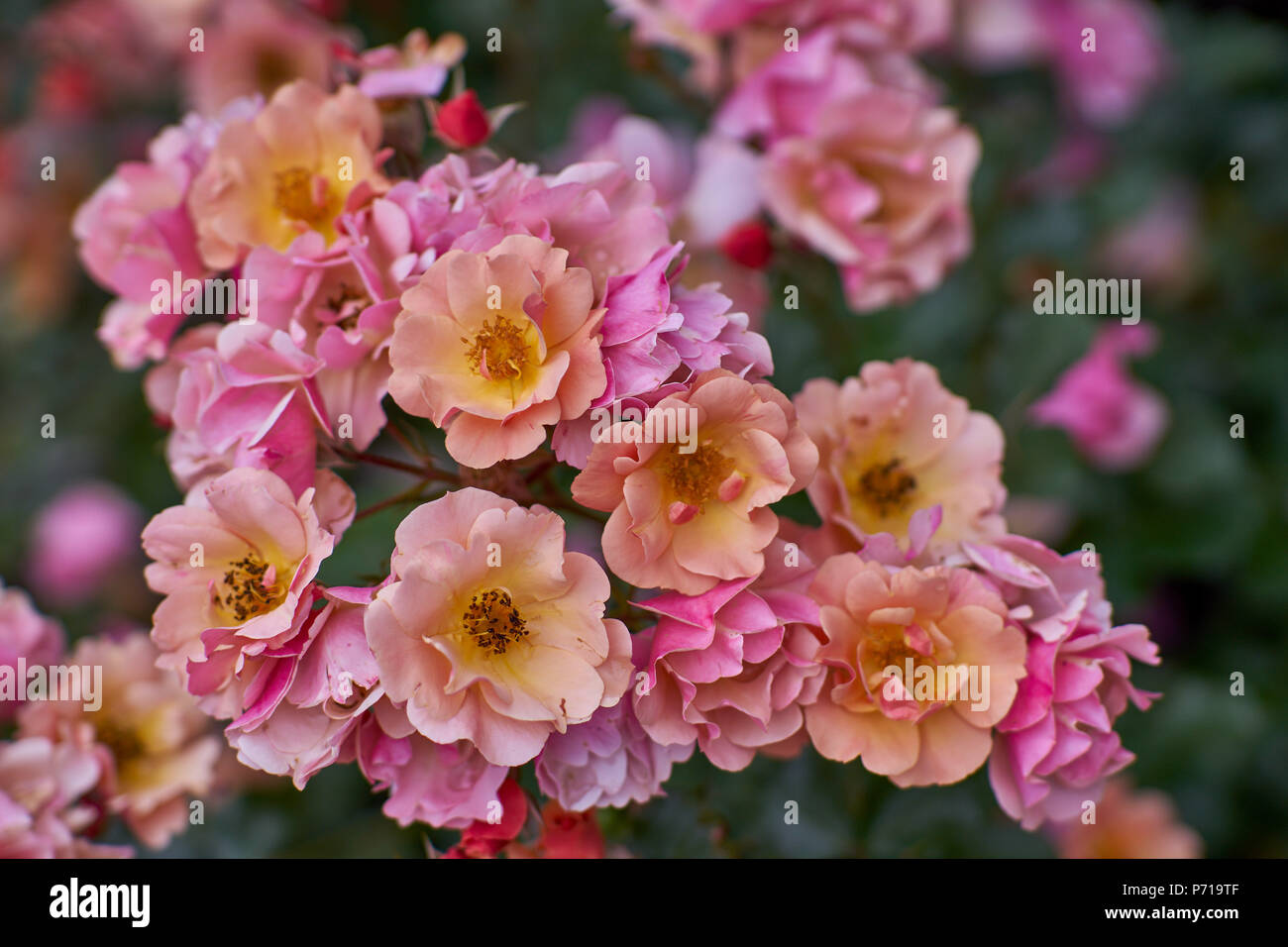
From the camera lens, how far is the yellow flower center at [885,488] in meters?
1.29

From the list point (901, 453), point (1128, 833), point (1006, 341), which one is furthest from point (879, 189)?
point (1128, 833)

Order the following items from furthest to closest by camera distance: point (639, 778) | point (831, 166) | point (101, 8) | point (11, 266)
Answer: point (11, 266), point (101, 8), point (831, 166), point (639, 778)

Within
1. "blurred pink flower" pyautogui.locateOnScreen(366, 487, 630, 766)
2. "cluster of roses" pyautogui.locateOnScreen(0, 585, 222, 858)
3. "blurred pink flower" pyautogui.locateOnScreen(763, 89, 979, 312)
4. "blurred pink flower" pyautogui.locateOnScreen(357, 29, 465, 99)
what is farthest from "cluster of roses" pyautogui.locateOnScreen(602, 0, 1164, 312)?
"cluster of roses" pyautogui.locateOnScreen(0, 585, 222, 858)

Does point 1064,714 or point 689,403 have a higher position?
point 689,403

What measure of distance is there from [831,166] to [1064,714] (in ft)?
3.01

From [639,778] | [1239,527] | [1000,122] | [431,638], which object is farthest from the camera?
[1239,527]

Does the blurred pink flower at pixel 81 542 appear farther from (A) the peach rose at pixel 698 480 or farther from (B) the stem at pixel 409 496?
(A) the peach rose at pixel 698 480

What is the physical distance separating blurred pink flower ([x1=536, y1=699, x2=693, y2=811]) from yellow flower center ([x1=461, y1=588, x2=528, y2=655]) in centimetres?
11

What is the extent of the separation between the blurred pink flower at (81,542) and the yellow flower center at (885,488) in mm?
2033

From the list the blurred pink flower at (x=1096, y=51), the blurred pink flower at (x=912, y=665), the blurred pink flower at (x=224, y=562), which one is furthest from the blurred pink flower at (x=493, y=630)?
the blurred pink flower at (x=1096, y=51)

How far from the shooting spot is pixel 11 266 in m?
2.90

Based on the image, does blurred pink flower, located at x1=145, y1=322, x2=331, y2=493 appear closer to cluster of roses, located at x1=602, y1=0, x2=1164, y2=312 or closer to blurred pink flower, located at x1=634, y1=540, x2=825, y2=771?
blurred pink flower, located at x1=634, y1=540, x2=825, y2=771
